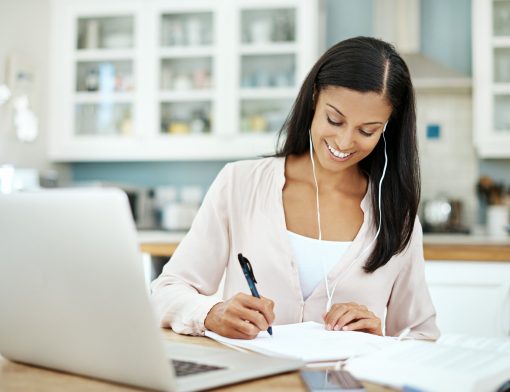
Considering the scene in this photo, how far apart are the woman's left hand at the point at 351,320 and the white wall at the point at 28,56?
106 inches

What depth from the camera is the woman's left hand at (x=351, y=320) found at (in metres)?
1.20

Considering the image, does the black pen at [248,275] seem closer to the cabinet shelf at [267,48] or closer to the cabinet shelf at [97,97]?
the cabinet shelf at [267,48]

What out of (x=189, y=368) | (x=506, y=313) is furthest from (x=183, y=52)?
(x=189, y=368)

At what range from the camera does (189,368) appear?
2.73 ft

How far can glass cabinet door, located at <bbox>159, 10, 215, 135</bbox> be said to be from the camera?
3.75 m

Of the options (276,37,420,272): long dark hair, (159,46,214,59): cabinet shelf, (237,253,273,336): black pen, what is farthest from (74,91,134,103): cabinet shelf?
(237,253,273,336): black pen

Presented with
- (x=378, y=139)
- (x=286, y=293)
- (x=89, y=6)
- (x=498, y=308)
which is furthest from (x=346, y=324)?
(x=89, y=6)

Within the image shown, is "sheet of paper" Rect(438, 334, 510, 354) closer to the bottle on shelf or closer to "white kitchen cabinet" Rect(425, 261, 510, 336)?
"white kitchen cabinet" Rect(425, 261, 510, 336)

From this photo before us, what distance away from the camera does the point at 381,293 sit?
1.57 metres

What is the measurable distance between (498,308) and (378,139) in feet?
4.71

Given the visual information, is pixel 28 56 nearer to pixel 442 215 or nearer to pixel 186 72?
pixel 186 72

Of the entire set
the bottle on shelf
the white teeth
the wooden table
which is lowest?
the wooden table

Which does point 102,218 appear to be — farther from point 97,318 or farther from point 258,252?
point 258,252

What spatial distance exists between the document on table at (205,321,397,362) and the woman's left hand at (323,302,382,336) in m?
0.02
